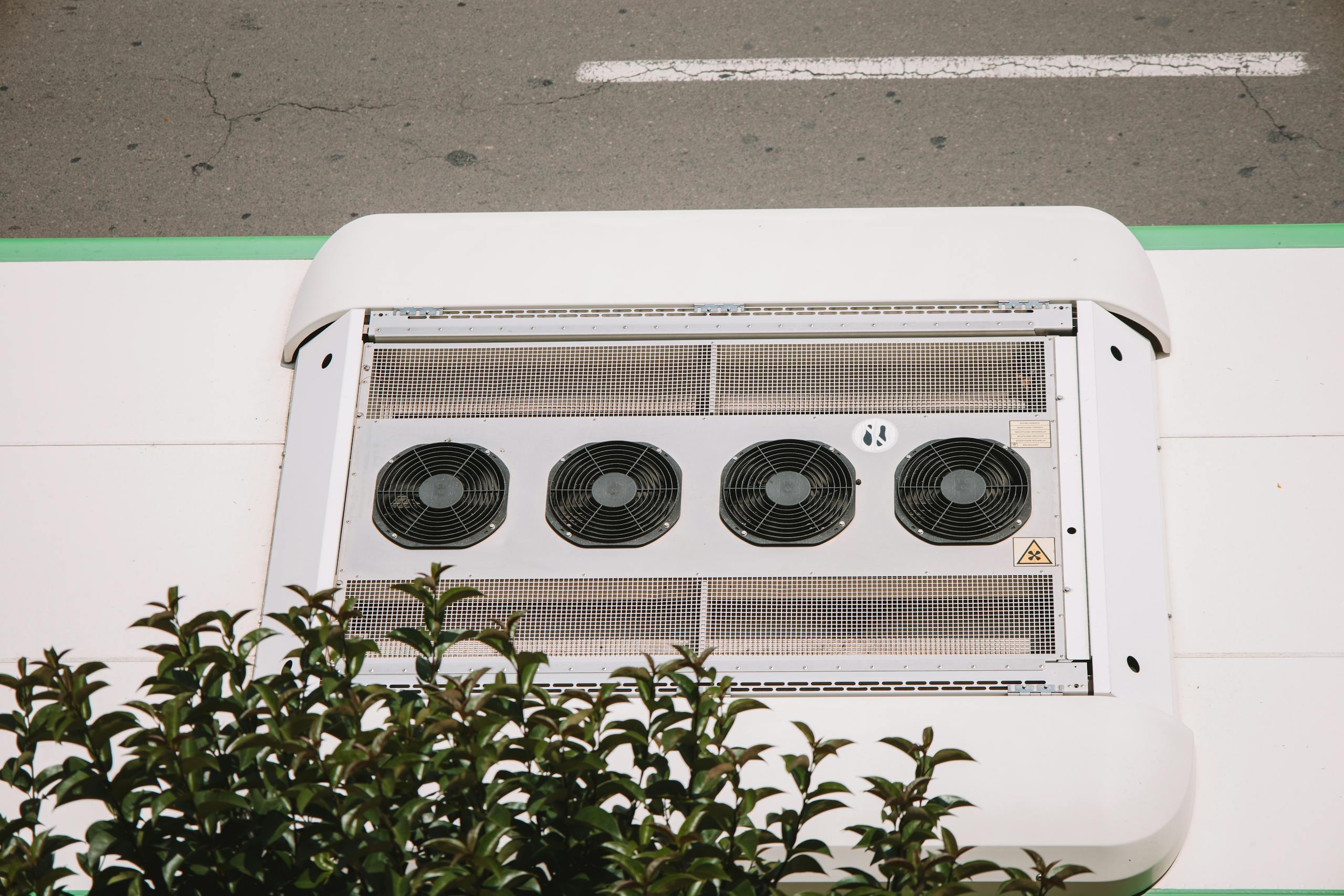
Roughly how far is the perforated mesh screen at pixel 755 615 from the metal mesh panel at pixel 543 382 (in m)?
0.48

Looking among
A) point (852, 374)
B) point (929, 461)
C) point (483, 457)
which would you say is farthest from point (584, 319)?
point (929, 461)

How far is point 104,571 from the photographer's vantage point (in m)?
2.94

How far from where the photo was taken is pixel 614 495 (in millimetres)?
2844

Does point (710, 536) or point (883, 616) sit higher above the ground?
point (710, 536)

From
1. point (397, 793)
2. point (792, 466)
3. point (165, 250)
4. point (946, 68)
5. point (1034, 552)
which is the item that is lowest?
point (397, 793)

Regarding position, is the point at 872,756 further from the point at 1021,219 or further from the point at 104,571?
the point at 104,571

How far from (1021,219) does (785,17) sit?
2676 millimetres

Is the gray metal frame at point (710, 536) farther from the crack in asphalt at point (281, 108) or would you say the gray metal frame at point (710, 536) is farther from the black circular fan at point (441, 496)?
A: the crack in asphalt at point (281, 108)

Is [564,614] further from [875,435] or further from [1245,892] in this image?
[1245,892]

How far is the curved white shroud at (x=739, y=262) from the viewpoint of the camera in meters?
3.05

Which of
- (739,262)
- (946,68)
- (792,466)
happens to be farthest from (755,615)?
(946,68)

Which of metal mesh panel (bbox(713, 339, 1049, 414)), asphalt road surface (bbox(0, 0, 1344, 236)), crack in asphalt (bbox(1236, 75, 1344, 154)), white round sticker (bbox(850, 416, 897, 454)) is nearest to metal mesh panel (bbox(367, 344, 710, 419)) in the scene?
metal mesh panel (bbox(713, 339, 1049, 414))

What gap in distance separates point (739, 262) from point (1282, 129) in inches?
124

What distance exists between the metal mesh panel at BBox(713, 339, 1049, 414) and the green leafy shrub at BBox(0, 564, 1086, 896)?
1.36 metres
